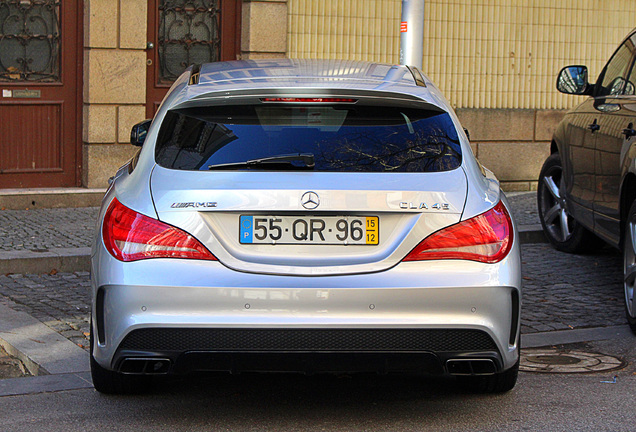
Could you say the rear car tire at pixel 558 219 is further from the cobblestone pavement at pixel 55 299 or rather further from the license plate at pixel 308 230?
the license plate at pixel 308 230

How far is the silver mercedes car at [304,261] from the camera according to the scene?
414 centimetres

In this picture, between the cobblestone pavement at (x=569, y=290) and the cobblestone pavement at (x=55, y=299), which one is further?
the cobblestone pavement at (x=569, y=290)

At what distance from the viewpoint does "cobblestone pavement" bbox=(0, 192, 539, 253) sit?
8.88m

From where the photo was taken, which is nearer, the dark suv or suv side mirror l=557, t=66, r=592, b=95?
the dark suv

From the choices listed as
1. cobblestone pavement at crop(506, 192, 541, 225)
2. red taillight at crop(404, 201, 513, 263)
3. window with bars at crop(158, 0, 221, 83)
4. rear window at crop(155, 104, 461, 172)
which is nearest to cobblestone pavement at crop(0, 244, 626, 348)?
cobblestone pavement at crop(506, 192, 541, 225)

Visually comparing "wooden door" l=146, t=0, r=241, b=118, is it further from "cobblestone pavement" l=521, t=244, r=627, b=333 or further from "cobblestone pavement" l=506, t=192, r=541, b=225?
"cobblestone pavement" l=521, t=244, r=627, b=333

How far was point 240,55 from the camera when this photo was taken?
1234 cm

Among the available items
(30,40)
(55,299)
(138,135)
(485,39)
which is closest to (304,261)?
(138,135)

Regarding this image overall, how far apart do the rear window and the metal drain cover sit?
1.76 m

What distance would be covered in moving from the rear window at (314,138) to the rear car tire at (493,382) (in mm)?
1166

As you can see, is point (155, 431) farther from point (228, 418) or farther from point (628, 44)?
point (628, 44)

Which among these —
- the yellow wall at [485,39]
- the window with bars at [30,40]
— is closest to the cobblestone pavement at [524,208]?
the yellow wall at [485,39]

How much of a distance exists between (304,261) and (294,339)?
31 cm

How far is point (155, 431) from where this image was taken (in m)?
4.53
